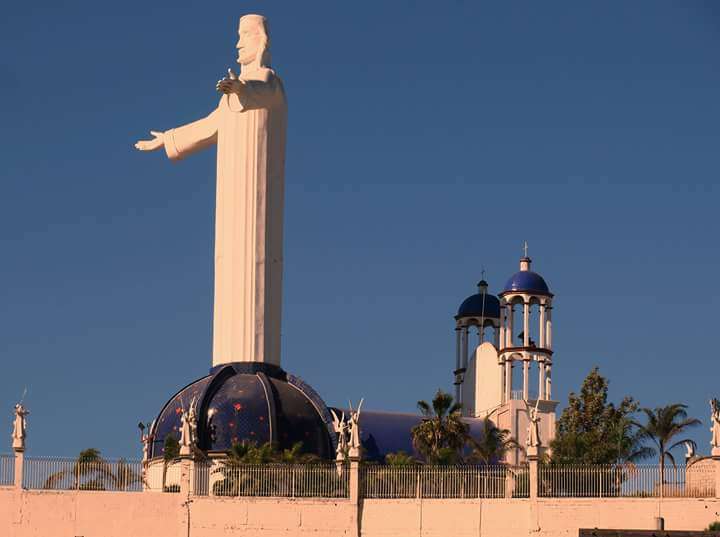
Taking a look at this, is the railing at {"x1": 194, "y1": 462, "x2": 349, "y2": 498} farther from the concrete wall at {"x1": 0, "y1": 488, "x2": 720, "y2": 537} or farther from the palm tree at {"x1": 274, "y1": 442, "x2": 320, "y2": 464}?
the palm tree at {"x1": 274, "y1": 442, "x2": 320, "y2": 464}

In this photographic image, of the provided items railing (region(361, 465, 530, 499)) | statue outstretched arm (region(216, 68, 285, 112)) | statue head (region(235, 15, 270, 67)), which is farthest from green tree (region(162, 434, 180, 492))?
statue head (region(235, 15, 270, 67))

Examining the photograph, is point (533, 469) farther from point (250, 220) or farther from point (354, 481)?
point (250, 220)

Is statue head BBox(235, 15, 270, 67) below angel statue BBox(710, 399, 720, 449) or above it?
above

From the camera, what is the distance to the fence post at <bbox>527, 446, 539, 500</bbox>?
49344mm

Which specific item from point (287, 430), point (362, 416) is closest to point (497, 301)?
point (362, 416)

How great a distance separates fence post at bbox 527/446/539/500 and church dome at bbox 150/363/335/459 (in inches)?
447

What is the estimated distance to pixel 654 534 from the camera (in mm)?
45875

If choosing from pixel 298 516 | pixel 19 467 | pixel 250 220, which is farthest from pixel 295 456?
pixel 250 220

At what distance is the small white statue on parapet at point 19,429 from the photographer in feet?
169

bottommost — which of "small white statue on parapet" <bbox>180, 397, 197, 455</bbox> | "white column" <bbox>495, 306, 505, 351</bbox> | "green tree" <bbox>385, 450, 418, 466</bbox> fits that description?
"green tree" <bbox>385, 450, 418, 466</bbox>

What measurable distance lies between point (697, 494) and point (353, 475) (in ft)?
31.2

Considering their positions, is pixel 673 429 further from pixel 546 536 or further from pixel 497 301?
pixel 497 301

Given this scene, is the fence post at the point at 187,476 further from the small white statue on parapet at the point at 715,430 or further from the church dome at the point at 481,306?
the church dome at the point at 481,306

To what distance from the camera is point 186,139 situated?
65.7 metres
